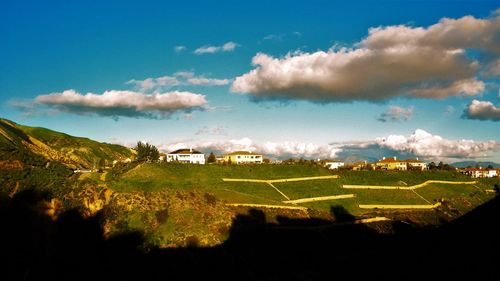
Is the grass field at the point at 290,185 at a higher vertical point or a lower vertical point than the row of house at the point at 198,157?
lower

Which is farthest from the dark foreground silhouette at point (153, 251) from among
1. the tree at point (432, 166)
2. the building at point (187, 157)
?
the tree at point (432, 166)

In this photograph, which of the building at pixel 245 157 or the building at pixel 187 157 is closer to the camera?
the building at pixel 187 157

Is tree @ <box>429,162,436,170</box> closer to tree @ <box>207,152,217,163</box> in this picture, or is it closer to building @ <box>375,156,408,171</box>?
building @ <box>375,156,408,171</box>

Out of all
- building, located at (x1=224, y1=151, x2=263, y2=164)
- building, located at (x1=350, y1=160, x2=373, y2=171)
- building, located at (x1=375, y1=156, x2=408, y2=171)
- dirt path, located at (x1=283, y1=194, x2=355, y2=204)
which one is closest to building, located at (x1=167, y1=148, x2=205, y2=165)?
building, located at (x1=224, y1=151, x2=263, y2=164)

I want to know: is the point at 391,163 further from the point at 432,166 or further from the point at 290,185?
the point at 290,185

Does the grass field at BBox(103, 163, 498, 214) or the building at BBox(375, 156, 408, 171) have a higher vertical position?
the building at BBox(375, 156, 408, 171)

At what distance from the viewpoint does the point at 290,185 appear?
9944 cm

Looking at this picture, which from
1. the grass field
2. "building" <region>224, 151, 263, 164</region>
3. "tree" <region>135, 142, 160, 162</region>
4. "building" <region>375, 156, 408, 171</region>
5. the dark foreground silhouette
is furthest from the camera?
"building" <region>375, 156, 408, 171</region>

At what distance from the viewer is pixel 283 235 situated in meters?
64.1

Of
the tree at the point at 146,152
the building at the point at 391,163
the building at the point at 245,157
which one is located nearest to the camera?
the tree at the point at 146,152

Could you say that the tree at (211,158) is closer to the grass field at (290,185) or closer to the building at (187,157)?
the building at (187,157)

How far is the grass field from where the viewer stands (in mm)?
77188

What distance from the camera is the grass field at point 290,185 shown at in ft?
253

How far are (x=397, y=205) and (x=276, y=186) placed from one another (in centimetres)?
3068
